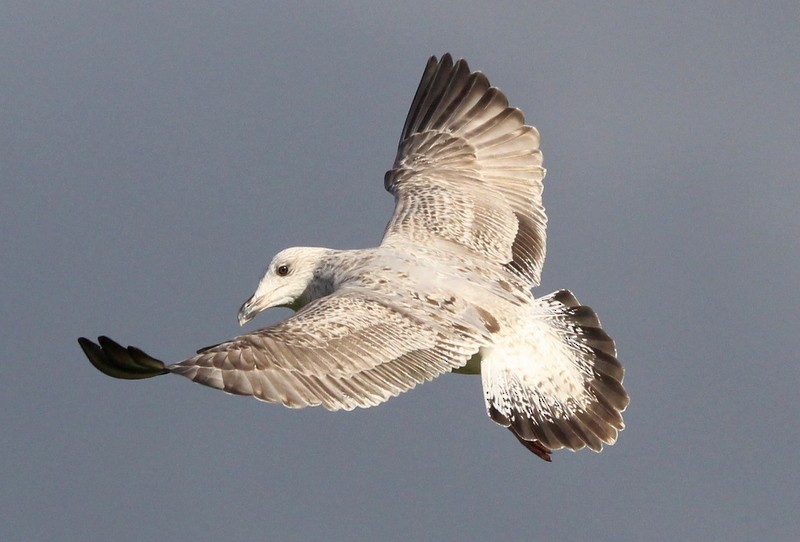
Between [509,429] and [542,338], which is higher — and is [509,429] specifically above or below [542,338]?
below

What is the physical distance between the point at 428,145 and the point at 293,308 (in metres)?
2.61

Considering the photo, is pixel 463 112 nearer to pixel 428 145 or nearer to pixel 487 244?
pixel 428 145

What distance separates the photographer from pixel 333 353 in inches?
470

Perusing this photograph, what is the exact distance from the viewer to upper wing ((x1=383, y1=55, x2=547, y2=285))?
574 inches

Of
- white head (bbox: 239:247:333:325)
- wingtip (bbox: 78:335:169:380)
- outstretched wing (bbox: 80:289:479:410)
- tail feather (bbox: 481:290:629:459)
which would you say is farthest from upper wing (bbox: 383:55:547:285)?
wingtip (bbox: 78:335:169:380)

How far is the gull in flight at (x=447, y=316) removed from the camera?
11.7 m

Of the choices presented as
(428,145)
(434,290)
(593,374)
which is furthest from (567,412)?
(428,145)

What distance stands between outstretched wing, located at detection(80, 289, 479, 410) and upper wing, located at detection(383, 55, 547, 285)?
1933 millimetres

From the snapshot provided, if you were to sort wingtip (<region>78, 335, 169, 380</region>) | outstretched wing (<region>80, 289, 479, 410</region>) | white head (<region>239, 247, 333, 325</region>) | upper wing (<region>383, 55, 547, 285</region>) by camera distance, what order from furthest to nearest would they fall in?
upper wing (<region>383, 55, 547, 285</region>) → white head (<region>239, 247, 333, 325</region>) → outstretched wing (<region>80, 289, 479, 410</region>) → wingtip (<region>78, 335, 169, 380</region>)

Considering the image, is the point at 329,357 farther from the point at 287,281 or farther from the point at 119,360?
the point at 287,281

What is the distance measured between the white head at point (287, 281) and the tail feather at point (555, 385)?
2000 millimetres

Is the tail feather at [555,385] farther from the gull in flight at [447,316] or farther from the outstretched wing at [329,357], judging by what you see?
the outstretched wing at [329,357]

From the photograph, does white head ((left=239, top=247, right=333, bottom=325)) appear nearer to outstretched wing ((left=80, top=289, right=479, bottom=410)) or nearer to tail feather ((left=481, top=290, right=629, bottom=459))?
outstretched wing ((left=80, top=289, right=479, bottom=410))

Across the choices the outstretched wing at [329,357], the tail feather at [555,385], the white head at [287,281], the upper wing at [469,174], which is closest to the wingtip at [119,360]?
the outstretched wing at [329,357]
